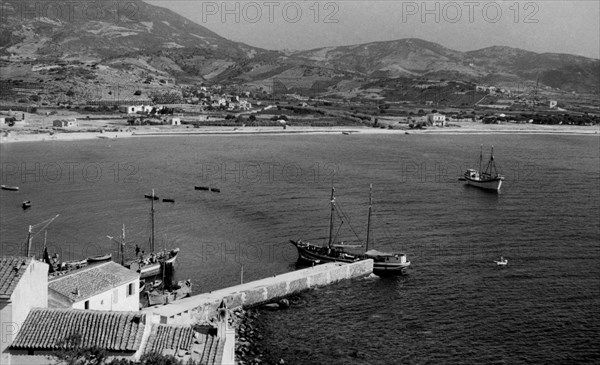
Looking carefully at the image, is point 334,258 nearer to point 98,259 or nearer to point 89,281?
point 98,259

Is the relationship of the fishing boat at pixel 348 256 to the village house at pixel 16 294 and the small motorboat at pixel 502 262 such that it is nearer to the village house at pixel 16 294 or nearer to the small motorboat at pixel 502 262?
the small motorboat at pixel 502 262

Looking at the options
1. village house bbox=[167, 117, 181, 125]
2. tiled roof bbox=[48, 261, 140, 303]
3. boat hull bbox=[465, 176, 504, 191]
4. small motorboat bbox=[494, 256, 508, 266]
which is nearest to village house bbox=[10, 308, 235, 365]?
tiled roof bbox=[48, 261, 140, 303]

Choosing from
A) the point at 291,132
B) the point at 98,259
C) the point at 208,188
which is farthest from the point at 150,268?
the point at 291,132

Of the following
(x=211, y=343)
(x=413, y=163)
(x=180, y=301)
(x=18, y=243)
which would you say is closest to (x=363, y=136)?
(x=413, y=163)

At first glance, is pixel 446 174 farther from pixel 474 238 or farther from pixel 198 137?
pixel 198 137

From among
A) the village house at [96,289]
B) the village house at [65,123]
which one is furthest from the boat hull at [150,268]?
the village house at [65,123]
